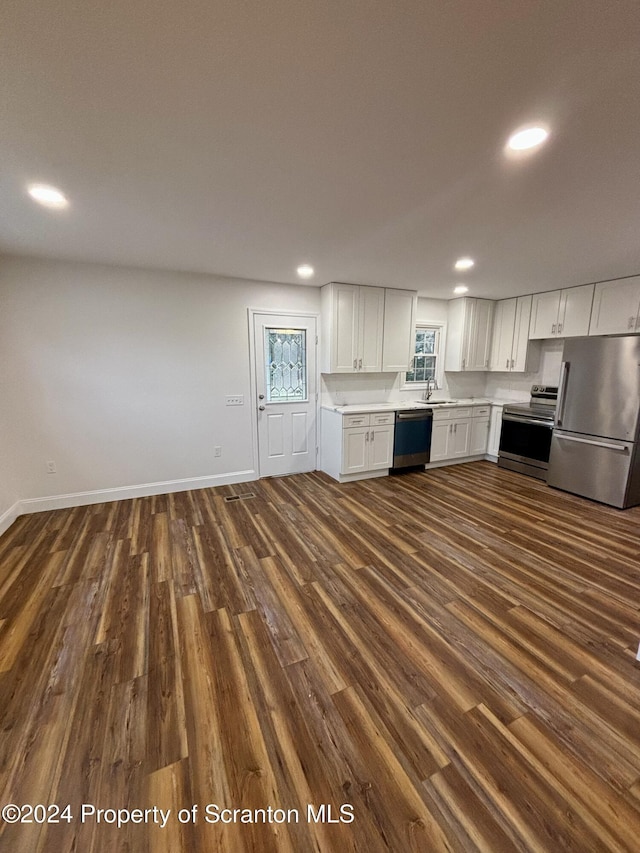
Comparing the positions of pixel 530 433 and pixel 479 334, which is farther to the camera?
pixel 479 334

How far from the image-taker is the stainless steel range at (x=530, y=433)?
441 cm

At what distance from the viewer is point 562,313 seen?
14.5 ft

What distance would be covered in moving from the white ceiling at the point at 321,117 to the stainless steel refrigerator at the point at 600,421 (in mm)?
1496

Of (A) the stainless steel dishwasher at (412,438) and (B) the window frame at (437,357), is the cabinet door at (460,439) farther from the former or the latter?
(B) the window frame at (437,357)

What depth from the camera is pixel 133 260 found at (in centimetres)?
331

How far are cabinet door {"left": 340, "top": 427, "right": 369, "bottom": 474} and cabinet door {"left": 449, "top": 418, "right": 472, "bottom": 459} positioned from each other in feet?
4.86

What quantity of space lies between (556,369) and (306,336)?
11.9 feet

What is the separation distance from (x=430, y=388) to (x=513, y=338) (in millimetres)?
1388

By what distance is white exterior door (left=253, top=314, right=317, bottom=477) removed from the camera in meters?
4.32

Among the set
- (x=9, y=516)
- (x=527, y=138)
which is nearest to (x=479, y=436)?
(x=527, y=138)

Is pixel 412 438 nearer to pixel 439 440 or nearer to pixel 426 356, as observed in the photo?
pixel 439 440

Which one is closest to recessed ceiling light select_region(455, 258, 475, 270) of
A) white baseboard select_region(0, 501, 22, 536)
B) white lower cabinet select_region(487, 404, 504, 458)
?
white lower cabinet select_region(487, 404, 504, 458)

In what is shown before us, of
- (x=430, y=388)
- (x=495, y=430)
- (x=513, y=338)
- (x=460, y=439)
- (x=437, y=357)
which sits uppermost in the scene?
(x=513, y=338)

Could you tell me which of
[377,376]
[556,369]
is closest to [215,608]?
[377,376]
